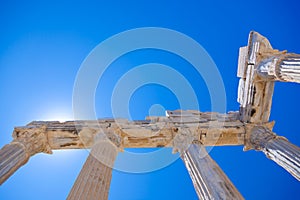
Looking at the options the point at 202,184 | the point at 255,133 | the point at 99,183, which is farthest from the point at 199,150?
the point at 99,183

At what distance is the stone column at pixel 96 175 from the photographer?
993 cm

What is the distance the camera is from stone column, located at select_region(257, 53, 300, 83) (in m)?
12.6

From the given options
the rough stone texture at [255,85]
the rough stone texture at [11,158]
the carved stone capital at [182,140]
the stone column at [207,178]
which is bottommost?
the rough stone texture at [11,158]

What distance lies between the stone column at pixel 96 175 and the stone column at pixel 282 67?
8544 mm

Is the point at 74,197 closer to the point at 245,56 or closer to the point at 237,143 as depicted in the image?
the point at 237,143

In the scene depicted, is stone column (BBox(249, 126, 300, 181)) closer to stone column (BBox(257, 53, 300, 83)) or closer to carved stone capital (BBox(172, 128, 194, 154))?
stone column (BBox(257, 53, 300, 83))

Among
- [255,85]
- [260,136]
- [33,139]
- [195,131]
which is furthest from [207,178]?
[33,139]

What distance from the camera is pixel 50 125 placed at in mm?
16781

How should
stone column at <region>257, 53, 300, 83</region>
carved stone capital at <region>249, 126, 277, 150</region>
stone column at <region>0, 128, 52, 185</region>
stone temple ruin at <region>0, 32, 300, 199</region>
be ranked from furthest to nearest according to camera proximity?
carved stone capital at <region>249, 126, 277, 150</region> → stone temple ruin at <region>0, 32, 300, 199</region> → stone column at <region>257, 53, 300, 83</region> → stone column at <region>0, 128, 52, 185</region>

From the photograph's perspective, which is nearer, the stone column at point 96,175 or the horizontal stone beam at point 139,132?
the stone column at point 96,175

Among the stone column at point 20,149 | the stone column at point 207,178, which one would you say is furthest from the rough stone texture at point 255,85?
the stone column at point 20,149

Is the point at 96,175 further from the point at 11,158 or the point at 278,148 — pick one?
the point at 278,148

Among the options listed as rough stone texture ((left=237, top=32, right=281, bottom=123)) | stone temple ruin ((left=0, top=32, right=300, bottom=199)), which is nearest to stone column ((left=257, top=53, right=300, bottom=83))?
stone temple ruin ((left=0, top=32, right=300, bottom=199))

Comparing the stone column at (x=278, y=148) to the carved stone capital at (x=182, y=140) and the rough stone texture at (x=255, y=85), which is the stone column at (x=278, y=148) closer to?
the rough stone texture at (x=255, y=85)
